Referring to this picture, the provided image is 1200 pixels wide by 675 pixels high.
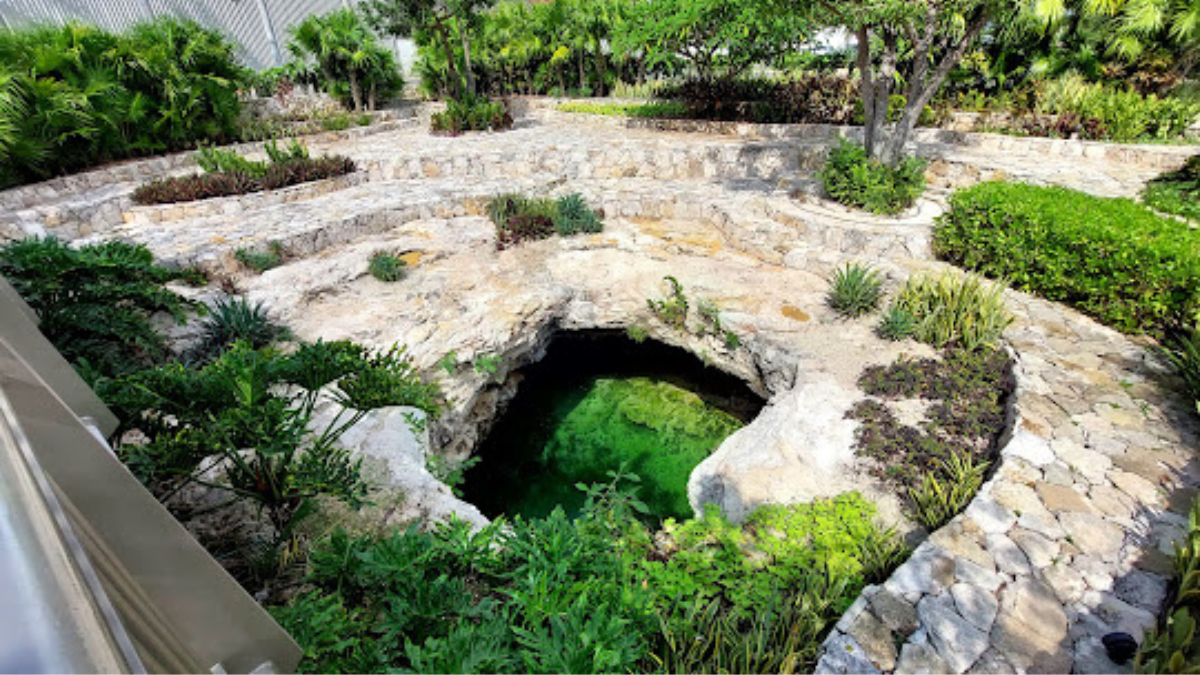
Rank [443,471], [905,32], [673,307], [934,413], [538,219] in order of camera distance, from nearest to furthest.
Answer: [443,471]
[934,413]
[673,307]
[905,32]
[538,219]

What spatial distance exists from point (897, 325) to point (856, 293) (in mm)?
678

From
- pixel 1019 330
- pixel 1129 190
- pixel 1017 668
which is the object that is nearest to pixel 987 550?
pixel 1017 668

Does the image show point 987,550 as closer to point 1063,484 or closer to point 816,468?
point 1063,484

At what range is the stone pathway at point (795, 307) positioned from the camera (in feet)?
9.87

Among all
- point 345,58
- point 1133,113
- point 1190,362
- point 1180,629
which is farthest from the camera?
point 345,58

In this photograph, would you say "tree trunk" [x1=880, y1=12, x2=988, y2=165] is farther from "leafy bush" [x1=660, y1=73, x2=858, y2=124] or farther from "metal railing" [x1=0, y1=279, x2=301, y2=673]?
"metal railing" [x1=0, y1=279, x2=301, y2=673]

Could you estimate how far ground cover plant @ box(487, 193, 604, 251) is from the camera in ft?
28.0

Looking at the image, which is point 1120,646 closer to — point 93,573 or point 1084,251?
point 93,573

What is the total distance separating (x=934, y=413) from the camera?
15.4 ft

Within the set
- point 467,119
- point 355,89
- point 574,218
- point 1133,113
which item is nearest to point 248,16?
point 355,89

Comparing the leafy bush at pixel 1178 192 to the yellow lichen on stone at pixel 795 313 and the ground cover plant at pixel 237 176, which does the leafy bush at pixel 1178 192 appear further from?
the ground cover plant at pixel 237 176

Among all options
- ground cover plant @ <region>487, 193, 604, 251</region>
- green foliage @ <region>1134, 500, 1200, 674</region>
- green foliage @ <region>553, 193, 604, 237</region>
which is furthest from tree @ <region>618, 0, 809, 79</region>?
green foliage @ <region>1134, 500, 1200, 674</region>

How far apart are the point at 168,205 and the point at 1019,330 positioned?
12.5 m

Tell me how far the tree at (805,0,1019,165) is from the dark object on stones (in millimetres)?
6192
